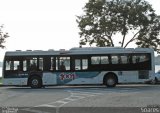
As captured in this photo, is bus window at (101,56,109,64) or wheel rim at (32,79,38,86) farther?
wheel rim at (32,79,38,86)

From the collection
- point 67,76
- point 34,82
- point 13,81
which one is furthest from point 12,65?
point 67,76

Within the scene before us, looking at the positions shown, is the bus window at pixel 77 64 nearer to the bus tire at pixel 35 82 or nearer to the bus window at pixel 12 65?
the bus tire at pixel 35 82

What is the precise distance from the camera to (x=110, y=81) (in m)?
28.1

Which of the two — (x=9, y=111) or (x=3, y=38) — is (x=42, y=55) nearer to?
(x=9, y=111)

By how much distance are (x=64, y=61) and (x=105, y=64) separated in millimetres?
2950

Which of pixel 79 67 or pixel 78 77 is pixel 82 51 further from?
pixel 78 77

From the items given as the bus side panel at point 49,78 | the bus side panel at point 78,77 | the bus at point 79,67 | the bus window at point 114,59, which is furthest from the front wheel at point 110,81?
the bus side panel at point 49,78

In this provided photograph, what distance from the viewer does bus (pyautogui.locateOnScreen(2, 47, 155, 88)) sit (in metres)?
27.9

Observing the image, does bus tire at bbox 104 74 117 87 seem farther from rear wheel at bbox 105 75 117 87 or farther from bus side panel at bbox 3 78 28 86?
bus side panel at bbox 3 78 28 86

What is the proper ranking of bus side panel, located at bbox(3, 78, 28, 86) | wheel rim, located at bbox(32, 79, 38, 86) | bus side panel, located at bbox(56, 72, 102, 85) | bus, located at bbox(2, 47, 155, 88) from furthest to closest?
wheel rim, located at bbox(32, 79, 38, 86) → bus side panel, located at bbox(3, 78, 28, 86) → bus side panel, located at bbox(56, 72, 102, 85) → bus, located at bbox(2, 47, 155, 88)

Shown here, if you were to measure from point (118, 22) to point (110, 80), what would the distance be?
1898cm

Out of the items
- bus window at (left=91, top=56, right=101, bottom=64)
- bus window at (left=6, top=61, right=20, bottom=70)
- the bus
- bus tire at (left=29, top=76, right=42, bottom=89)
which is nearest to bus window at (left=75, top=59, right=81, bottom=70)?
the bus

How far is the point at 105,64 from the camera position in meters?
28.1

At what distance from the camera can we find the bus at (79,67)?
2792 centimetres
